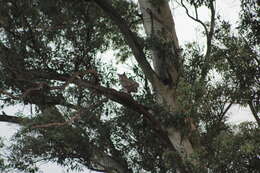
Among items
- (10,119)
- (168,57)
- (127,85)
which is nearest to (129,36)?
(127,85)

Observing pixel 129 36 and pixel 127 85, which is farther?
pixel 127 85

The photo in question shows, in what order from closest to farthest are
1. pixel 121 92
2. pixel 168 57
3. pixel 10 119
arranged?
pixel 121 92, pixel 168 57, pixel 10 119

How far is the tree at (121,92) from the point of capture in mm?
5941

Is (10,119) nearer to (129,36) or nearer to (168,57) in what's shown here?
(129,36)

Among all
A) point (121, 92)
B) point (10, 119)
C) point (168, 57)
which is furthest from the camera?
point (10, 119)

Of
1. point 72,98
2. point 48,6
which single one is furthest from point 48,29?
point 72,98

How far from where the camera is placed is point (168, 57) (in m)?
7.33

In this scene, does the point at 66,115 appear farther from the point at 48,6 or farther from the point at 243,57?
the point at 243,57

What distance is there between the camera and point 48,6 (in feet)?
22.2

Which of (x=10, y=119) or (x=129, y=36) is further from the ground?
(x=129, y=36)

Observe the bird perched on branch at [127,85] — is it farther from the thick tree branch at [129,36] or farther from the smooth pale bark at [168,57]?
the smooth pale bark at [168,57]

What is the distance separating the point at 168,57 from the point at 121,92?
1657mm

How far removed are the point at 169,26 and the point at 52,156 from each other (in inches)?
156

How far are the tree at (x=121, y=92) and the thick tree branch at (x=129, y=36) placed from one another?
18 millimetres
